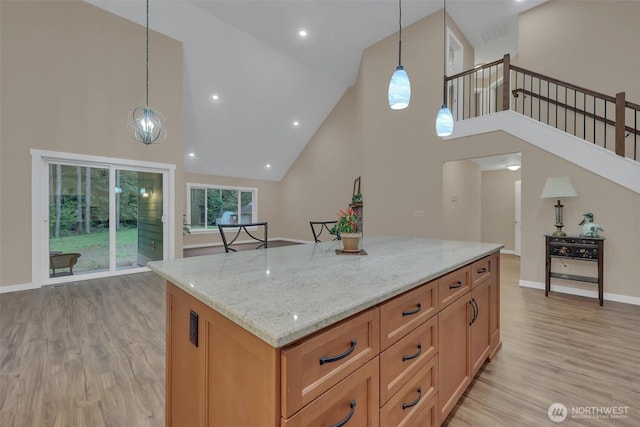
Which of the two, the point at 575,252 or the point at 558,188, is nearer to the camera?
the point at 575,252

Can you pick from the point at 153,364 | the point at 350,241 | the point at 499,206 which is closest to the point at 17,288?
the point at 153,364

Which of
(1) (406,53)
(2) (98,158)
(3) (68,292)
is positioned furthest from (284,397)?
(1) (406,53)

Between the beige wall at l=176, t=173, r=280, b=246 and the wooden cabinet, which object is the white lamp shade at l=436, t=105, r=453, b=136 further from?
the beige wall at l=176, t=173, r=280, b=246

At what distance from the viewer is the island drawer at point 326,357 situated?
2.28ft

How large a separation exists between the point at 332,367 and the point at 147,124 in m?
4.05

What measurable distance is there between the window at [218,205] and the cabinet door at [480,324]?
27.5 feet

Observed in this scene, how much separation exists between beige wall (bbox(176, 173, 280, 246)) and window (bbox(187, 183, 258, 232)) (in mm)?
142

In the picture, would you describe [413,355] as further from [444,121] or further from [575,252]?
[575,252]

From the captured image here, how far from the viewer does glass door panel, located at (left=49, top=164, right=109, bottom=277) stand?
169 inches

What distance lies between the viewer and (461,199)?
564 centimetres

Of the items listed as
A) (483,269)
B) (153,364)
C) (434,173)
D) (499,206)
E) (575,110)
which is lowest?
(153,364)

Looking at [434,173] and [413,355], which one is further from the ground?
[434,173]

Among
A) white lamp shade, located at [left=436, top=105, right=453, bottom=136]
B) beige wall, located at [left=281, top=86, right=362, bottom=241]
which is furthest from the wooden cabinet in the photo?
beige wall, located at [left=281, top=86, right=362, bottom=241]

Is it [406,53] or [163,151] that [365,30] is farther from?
[163,151]
